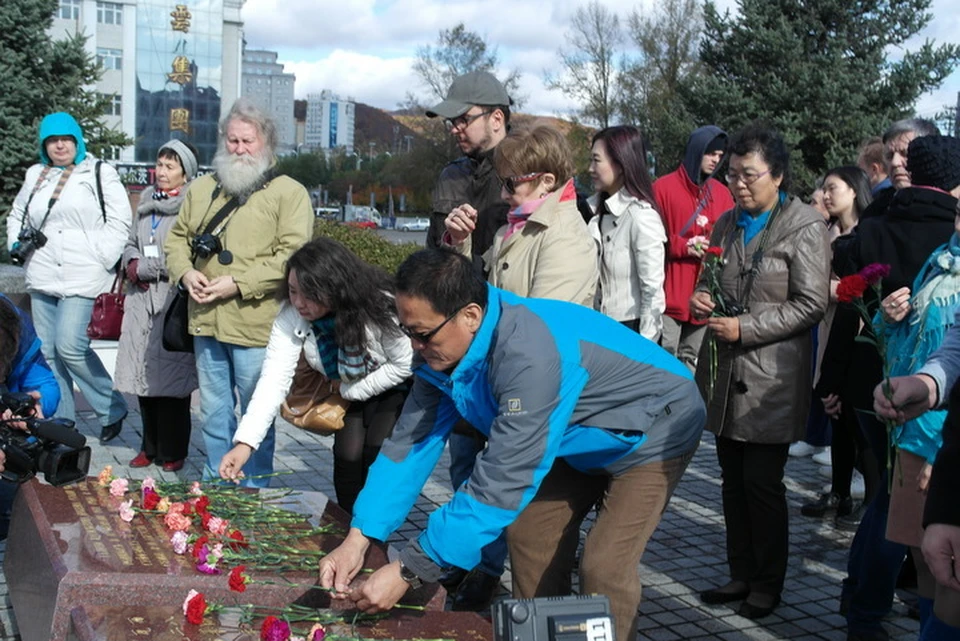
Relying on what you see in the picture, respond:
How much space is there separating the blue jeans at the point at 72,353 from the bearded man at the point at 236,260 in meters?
1.54

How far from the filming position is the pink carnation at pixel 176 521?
3482 mm

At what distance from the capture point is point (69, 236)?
657 cm

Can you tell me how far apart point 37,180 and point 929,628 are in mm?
5921

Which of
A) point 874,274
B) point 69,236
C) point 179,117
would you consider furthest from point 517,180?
point 179,117

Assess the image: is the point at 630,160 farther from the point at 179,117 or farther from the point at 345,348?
the point at 179,117

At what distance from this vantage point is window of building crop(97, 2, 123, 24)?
252ft

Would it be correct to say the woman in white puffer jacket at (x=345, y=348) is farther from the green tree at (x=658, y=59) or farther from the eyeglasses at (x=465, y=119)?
the green tree at (x=658, y=59)

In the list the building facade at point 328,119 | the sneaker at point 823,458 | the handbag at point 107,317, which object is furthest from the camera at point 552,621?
the building facade at point 328,119

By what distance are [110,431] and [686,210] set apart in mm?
4057

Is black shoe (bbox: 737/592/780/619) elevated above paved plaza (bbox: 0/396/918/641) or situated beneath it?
elevated above

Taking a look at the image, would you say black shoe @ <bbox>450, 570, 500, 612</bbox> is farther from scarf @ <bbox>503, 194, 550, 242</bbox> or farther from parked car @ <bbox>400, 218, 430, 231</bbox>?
parked car @ <bbox>400, 218, 430, 231</bbox>

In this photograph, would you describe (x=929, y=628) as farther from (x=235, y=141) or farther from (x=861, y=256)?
(x=235, y=141)

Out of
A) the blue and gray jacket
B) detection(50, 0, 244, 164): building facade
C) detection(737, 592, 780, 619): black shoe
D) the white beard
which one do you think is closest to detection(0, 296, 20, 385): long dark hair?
the white beard

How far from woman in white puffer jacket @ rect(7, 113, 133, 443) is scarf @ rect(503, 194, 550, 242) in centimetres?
334
